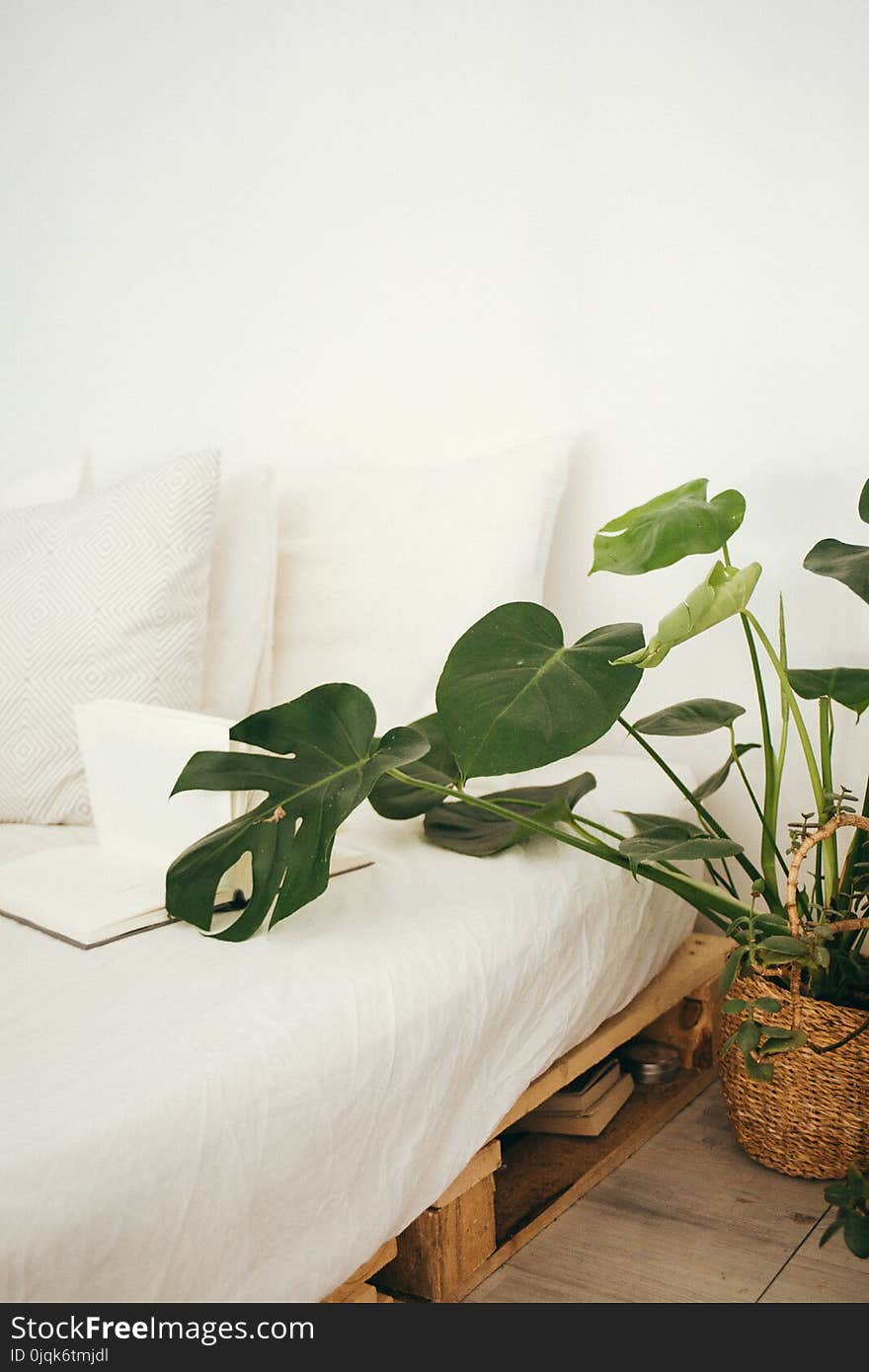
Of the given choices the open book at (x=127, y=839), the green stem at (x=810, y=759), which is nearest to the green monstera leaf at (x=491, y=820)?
the open book at (x=127, y=839)

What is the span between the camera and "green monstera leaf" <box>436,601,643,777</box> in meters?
0.92

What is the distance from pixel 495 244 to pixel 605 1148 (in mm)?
1233

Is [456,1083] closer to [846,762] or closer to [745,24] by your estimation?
[846,762]

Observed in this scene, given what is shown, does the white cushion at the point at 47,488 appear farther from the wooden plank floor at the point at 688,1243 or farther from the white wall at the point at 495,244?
the wooden plank floor at the point at 688,1243

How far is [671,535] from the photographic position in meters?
1.04

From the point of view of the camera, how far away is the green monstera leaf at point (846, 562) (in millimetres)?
1072

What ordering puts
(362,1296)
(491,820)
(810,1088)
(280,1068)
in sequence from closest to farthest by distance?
(280,1068) < (362,1296) < (810,1088) < (491,820)

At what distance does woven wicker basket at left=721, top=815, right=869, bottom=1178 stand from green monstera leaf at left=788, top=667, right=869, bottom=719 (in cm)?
12

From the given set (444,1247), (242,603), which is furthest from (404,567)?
(444,1247)

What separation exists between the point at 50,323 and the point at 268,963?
1.84 m

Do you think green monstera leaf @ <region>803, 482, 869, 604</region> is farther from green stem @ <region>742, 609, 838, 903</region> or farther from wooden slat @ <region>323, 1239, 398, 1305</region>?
wooden slat @ <region>323, 1239, 398, 1305</region>

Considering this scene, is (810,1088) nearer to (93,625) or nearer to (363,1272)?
(363,1272)

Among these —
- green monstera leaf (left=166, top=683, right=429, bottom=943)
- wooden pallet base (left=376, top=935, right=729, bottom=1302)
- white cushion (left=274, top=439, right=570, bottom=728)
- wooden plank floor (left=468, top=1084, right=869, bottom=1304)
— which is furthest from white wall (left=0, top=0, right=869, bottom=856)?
green monstera leaf (left=166, top=683, right=429, bottom=943)
